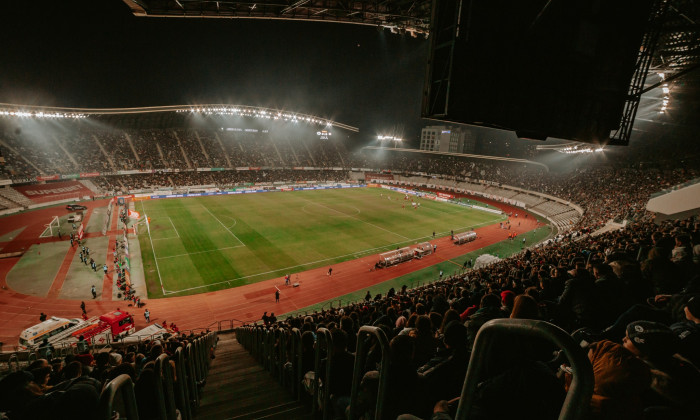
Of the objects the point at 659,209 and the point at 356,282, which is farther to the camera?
the point at 356,282

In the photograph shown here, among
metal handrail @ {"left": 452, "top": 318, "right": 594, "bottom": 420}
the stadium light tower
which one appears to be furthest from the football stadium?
the stadium light tower

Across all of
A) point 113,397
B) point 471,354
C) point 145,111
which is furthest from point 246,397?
point 145,111

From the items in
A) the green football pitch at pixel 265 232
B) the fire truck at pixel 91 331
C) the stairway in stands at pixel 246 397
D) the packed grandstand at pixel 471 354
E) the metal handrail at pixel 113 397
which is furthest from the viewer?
the green football pitch at pixel 265 232

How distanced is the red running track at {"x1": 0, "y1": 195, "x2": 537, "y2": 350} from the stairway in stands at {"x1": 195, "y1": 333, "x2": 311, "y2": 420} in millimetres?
11871

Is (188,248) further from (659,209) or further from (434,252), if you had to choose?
(659,209)

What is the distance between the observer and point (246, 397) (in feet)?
21.7

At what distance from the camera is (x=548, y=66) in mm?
6301

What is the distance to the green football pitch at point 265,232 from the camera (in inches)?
1109

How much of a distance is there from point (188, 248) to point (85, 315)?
1292 cm

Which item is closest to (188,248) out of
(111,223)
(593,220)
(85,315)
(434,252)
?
(85,315)

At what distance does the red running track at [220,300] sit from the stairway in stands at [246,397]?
1187cm

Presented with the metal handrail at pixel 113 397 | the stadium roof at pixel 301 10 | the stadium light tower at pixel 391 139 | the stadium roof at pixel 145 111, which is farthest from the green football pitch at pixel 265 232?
the stadium light tower at pixel 391 139

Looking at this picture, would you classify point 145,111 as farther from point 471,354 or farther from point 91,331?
point 471,354

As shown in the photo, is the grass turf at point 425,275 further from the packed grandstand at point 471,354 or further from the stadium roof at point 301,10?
the stadium roof at point 301,10
